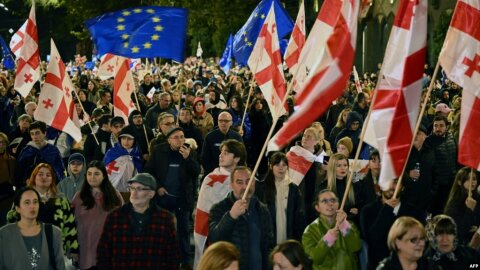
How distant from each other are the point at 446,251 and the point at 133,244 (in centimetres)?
252

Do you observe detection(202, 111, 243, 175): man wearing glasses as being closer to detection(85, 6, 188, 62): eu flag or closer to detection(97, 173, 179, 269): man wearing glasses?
detection(85, 6, 188, 62): eu flag

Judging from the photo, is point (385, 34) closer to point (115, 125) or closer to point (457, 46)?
point (115, 125)

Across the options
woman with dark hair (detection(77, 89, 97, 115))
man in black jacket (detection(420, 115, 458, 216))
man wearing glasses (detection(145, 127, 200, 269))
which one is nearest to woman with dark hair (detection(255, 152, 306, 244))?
man wearing glasses (detection(145, 127, 200, 269))

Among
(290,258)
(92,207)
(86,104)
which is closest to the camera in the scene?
(290,258)

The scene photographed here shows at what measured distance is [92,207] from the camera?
10711 millimetres

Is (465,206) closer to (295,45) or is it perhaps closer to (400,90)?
(400,90)

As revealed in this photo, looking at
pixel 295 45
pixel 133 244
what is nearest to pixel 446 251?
pixel 133 244

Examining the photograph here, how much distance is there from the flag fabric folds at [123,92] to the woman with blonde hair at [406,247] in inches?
378

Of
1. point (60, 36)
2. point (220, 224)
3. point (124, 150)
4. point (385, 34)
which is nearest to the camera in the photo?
point (220, 224)

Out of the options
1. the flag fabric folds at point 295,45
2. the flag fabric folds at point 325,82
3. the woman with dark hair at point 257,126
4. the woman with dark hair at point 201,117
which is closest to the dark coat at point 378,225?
the flag fabric folds at point 325,82

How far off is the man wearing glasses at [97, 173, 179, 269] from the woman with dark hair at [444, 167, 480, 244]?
9.18 feet

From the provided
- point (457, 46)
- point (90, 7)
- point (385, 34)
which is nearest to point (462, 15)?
point (457, 46)

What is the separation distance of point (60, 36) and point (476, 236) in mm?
87420

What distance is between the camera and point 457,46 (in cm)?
981
